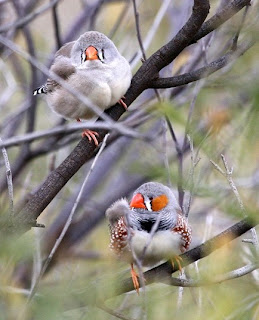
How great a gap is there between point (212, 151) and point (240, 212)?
0.13 m

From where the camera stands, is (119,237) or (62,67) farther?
(62,67)

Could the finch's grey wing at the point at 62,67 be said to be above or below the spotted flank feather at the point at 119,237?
above

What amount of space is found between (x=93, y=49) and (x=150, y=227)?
1032mm

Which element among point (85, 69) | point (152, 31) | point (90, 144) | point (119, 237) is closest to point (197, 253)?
point (119, 237)

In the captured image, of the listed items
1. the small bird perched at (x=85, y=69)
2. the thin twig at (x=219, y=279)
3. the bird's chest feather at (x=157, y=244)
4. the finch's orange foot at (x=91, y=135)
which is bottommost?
the thin twig at (x=219, y=279)

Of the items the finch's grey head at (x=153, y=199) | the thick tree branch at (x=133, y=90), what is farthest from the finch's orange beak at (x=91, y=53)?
the finch's grey head at (x=153, y=199)

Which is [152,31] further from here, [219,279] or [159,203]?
[219,279]

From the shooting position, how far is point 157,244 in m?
2.94

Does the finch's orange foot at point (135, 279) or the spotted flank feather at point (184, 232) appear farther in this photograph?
the spotted flank feather at point (184, 232)

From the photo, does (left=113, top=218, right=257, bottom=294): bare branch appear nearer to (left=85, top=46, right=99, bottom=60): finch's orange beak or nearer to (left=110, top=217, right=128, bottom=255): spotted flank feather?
(left=110, top=217, right=128, bottom=255): spotted flank feather

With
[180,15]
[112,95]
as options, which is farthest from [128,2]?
[112,95]

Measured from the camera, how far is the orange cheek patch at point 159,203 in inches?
126

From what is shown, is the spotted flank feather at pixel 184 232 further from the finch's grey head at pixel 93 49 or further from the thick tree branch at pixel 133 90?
the finch's grey head at pixel 93 49

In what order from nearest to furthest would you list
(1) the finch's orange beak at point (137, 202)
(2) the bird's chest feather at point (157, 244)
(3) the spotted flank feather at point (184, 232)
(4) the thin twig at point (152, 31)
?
(2) the bird's chest feather at point (157, 244) < (3) the spotted flank feather at point (184, 232) < (1) the finch's orange beak at point (137, 202) < (4) the thin twig at point (152, 31)
